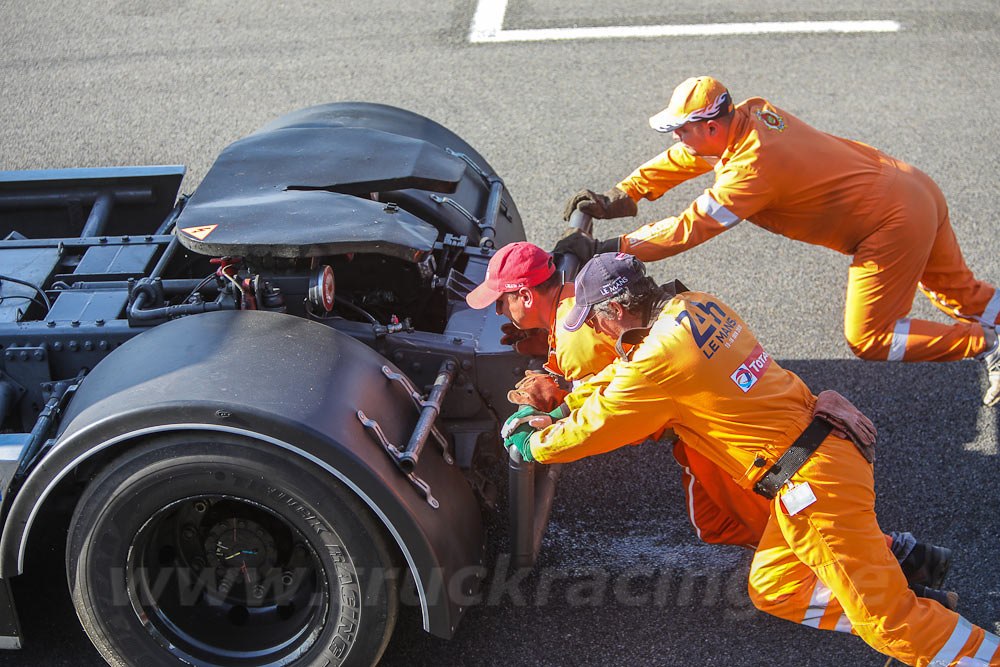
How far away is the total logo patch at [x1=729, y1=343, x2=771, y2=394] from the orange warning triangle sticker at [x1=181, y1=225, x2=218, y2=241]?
1832 mm

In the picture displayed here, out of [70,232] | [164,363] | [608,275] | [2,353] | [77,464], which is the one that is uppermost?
[608,275]

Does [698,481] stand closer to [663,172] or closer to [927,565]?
[927,565]

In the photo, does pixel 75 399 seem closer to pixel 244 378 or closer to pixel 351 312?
pixel 244 378

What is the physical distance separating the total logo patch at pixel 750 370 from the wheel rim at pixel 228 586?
1483 mm

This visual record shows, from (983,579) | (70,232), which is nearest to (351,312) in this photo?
(70,232)

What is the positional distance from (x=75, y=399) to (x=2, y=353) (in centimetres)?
61

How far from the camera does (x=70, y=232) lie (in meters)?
5.25

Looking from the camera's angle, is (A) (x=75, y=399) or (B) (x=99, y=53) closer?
(A) (x=75, y=399)

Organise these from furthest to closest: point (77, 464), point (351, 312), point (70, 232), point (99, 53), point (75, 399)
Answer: point (99, 53), point (70, 232), point (351, 312), point (75, 399), point (77, 464)

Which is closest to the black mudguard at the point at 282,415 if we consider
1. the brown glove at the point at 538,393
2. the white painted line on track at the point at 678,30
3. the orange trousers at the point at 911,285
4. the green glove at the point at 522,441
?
the green glove at the point at 522,441

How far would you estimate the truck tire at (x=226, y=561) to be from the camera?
121 inches

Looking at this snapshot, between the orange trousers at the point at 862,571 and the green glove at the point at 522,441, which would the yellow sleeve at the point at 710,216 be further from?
the orange trousers at the point at 862,571


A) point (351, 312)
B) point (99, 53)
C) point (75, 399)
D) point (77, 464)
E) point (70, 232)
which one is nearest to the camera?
point (77, 464)

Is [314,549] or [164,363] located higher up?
[164,363]
